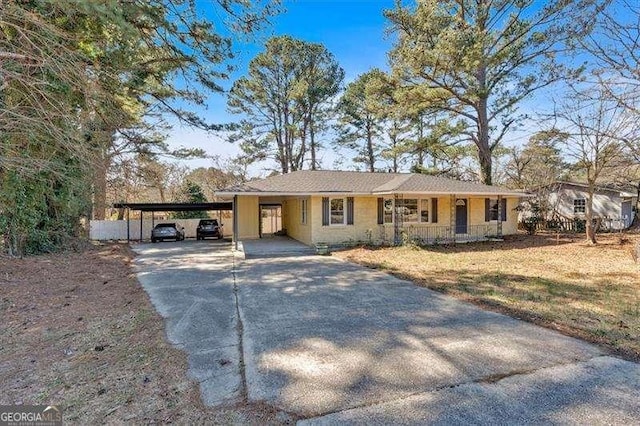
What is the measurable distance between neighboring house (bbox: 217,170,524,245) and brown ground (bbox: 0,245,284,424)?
25.9ft

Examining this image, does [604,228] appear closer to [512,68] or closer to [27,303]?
[512,68]

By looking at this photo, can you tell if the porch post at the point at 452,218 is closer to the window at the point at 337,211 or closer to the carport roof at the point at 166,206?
the window at the point at 337,211

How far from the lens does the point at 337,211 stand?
1561cm

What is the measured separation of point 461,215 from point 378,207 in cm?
474

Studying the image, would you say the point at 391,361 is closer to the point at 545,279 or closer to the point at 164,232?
the point at 545,279

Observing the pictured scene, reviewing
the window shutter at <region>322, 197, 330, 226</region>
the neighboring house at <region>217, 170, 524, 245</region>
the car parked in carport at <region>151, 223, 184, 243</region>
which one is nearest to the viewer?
the neighboring house at <region>217, 170, 524, 245</region>

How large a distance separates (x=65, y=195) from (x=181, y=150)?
825 centimetres

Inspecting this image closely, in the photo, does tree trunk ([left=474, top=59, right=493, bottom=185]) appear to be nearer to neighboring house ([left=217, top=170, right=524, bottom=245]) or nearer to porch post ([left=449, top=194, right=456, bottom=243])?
neighboring house ([left=217, top=170, right=524, bottom=245])

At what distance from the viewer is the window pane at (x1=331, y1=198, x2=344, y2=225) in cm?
1550

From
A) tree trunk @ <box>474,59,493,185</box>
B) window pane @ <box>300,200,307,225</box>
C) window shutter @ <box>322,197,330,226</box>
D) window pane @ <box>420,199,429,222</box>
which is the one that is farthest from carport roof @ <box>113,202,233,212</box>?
tree trunk @ <box>474,59,493,185</box>

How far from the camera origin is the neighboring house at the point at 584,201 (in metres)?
23.9

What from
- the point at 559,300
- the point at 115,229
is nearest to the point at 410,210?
the point at 559,300

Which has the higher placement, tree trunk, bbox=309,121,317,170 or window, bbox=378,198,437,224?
tree trunk, bbox=309,121,317,170

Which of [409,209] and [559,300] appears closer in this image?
[559,300]
